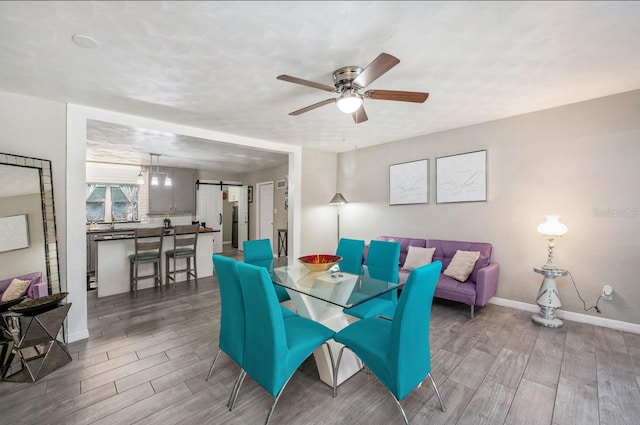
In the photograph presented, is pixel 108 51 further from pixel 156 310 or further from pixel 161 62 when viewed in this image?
pixel 156 310

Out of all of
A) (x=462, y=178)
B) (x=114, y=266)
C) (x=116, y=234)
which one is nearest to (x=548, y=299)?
(x=462, y=178)

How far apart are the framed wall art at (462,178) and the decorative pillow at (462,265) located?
2.63 ft

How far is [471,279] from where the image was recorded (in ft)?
11.2

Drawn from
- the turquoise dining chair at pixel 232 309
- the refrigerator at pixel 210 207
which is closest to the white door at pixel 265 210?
the refrigerator at pixel 210 207

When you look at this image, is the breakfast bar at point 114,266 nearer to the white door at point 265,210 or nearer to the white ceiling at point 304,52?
the white ceiling at point 304,52

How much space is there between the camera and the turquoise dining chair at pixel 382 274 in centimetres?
240

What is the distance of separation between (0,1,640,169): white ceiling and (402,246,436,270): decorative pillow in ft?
6.18

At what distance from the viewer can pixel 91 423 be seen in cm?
165

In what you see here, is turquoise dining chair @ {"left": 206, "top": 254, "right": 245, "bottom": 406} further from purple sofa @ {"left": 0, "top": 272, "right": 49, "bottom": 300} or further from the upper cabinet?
the upper cabinet

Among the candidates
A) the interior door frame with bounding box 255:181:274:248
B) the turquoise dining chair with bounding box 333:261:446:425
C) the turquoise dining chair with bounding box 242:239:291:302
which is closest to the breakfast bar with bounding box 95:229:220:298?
the turquoise dining chair with bounding box 242:239:291:302

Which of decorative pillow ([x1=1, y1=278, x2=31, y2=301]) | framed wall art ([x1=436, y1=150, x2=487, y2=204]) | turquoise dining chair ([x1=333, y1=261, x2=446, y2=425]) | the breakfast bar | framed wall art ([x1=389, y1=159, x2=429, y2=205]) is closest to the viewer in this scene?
turquoise dining chair ([x1=333, y1=261, x2=446, y2=425])

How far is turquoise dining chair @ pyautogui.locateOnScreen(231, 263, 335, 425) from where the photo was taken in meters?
1.52

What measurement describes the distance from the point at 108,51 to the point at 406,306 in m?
2.61

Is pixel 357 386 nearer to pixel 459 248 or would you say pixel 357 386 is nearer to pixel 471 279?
pixel 471 279
